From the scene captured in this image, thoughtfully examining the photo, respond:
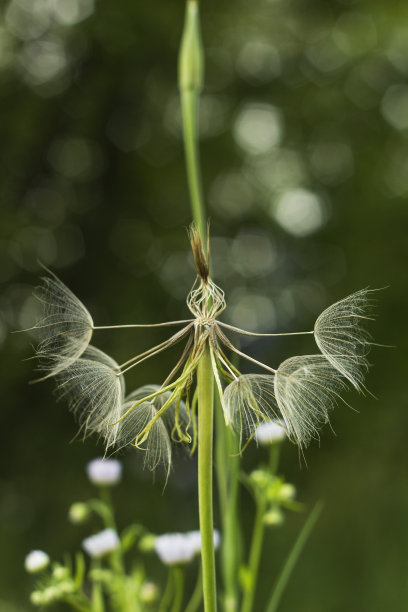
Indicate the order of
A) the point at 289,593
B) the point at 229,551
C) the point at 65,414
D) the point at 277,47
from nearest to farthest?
the point at 229,551, the point at 289,593, the point at 65,414, the point at 277,47

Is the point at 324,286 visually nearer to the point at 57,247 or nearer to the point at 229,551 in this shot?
the point at 57,247

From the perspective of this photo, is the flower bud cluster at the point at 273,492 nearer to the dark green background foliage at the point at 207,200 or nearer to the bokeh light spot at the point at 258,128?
the dark green background foliage at the point at 207,200

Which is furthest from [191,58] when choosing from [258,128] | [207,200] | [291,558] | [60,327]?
[258,128]

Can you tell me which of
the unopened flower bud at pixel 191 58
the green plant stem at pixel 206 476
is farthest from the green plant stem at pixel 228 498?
the unopened flower bud at pixel 191 58

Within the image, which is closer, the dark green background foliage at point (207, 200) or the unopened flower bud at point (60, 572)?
the unopened flower bud at point (60, 572)

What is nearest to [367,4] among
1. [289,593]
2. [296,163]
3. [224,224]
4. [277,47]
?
[277,47]

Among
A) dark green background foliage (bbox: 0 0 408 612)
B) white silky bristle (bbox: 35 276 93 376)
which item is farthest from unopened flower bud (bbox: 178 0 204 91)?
dark green background foliage (bbox: 0 0 408 612)
